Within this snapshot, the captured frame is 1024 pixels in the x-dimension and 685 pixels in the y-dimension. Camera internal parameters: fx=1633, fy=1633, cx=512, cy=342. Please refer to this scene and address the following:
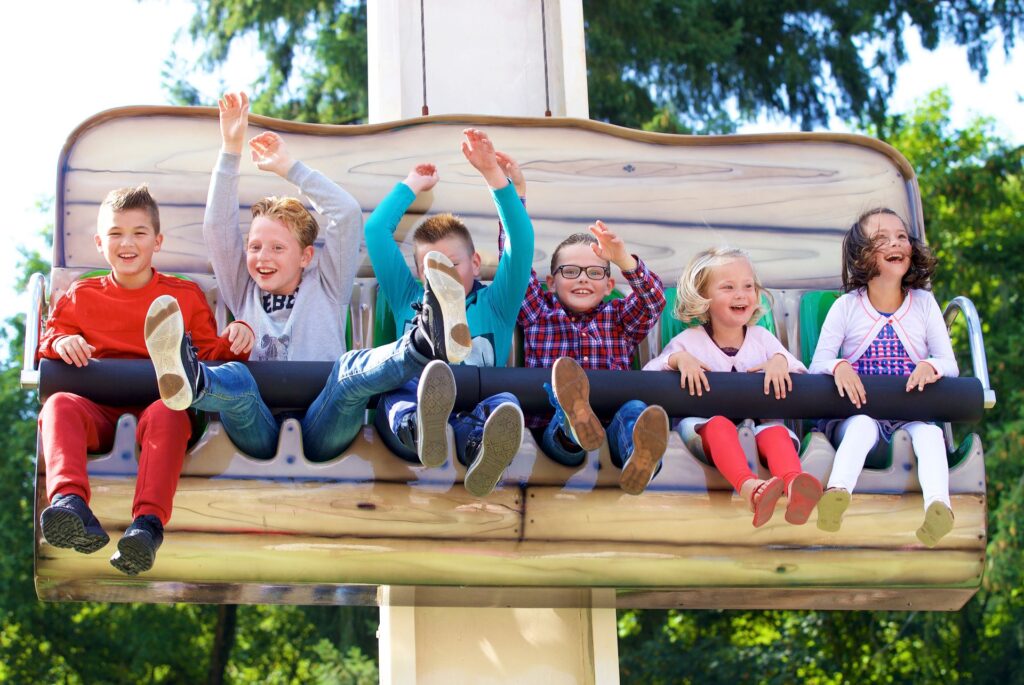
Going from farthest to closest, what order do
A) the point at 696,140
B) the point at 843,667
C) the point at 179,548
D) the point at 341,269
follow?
the point at 843,667 < the point at 696,140 < the point at 341,269 < the point at 179,548

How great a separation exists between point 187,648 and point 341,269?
8.06m

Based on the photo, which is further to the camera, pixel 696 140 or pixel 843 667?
pixel 843 667

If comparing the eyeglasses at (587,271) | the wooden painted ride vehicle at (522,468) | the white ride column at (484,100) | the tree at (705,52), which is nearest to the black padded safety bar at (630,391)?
the wooden painted ride vehicle at (522,468)

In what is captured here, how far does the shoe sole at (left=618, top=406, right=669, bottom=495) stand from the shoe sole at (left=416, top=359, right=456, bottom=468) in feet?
1.44

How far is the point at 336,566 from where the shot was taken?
12.9 feet

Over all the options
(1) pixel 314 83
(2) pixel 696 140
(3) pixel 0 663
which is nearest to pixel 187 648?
(3) pixel 0 663

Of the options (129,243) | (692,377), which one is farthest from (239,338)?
(692,377)

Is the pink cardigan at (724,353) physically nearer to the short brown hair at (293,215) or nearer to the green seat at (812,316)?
the green seat at (812,316)

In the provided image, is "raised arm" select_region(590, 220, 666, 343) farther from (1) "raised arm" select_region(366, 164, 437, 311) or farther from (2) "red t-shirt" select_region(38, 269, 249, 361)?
(2) "red t-shirt" select_region(38, 269, 249, 361)

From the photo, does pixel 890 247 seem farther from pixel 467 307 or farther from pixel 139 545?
pixel 139 545

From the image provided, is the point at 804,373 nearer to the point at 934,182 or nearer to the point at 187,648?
the point at 934,182

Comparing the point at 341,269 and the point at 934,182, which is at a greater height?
the point at 934,182

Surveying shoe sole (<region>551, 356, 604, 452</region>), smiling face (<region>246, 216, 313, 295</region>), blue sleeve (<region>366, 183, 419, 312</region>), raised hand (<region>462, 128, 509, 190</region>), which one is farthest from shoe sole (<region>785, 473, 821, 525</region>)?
smiling face (<region>246, 216, 313, 295</region>)

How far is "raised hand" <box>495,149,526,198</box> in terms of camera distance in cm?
441
